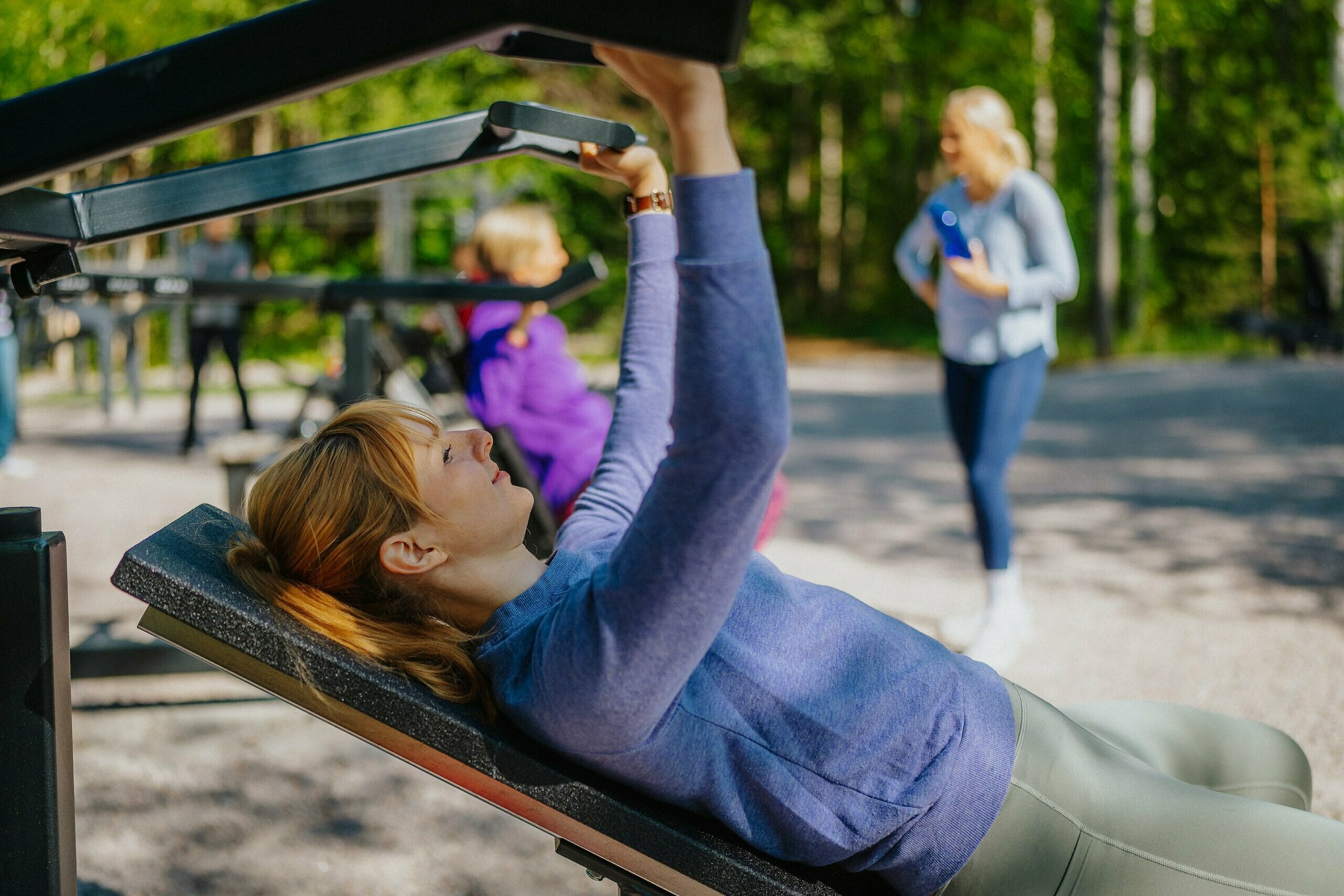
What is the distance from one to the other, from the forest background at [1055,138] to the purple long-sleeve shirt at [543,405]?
7674mm

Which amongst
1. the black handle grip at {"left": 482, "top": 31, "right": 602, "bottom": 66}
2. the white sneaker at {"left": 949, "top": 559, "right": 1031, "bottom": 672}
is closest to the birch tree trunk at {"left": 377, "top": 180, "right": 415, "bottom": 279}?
the white sneaker at {"left": 949, "top": 559, "right": 1031, "bottom": 672}

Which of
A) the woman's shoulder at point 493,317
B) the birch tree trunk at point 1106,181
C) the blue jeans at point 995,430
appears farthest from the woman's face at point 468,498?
the birch tree trunk at point 1106,181

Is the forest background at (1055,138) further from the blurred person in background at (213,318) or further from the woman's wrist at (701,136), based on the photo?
the woman's wrist at (701,136)

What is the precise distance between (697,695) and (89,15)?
30.8ft

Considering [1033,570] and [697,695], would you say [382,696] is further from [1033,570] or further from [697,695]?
[1033,570]

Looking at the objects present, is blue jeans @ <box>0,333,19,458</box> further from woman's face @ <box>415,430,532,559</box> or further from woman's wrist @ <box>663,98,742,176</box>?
woman's wrist @ <box>663,98,742,176</box>

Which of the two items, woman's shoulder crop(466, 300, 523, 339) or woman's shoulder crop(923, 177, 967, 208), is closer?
woman's shoulder crop(466, 300, 523, 339)

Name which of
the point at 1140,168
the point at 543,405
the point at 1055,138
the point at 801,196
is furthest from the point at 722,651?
Result: the point at 801,196

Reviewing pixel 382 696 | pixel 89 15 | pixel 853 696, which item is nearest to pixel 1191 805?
pixel 853 696

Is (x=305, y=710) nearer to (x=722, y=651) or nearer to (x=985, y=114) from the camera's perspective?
(x=722, y=651)

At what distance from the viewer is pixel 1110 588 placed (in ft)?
14.1

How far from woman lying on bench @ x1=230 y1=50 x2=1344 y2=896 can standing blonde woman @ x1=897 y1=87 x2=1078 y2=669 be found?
2121 millimetres

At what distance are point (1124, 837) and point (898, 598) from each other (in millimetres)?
2983

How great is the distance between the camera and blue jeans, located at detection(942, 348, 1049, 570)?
11.5 feet
